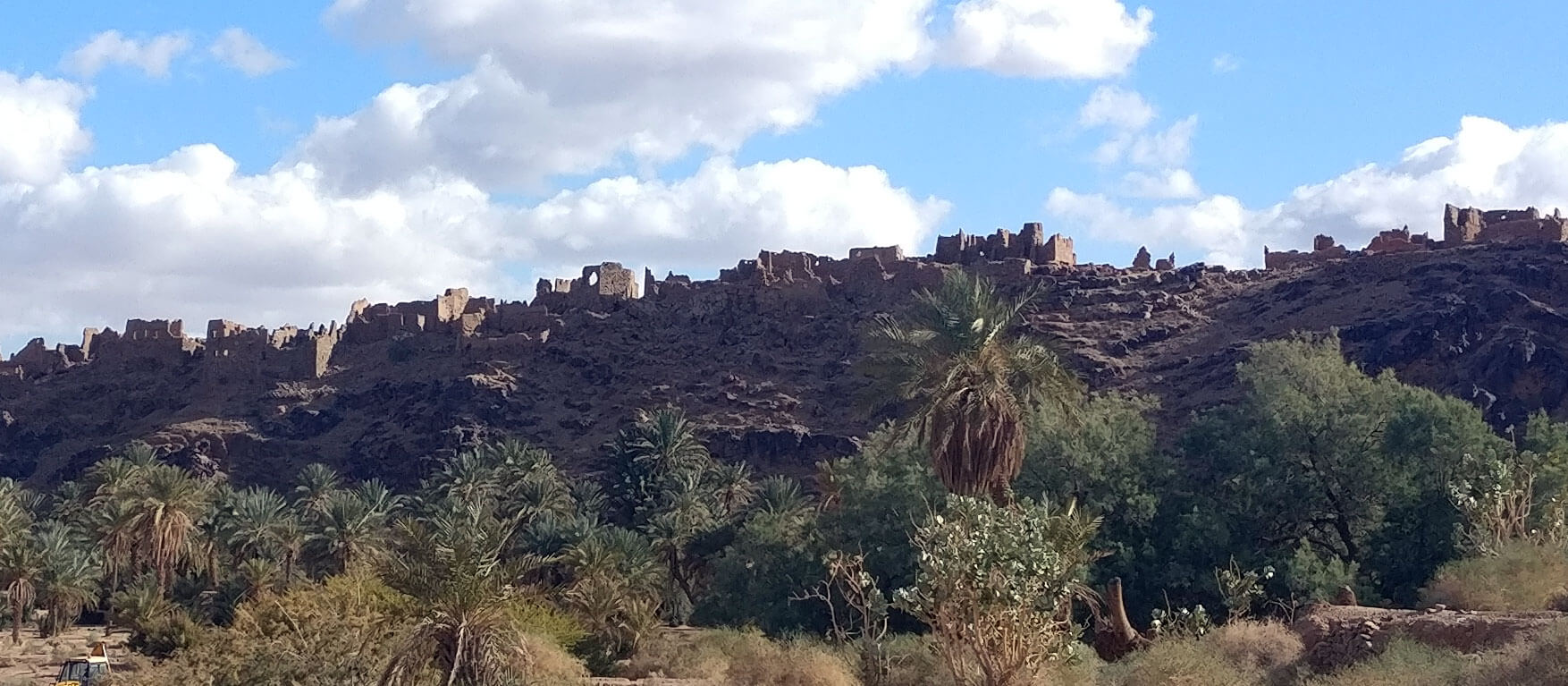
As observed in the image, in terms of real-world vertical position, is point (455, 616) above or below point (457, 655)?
above

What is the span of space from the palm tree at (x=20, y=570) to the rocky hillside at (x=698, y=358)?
25.3 m

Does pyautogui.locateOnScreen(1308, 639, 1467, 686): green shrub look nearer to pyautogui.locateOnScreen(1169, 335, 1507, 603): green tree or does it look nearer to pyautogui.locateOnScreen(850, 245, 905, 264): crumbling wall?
pyautogui.locateOnScreen(1169, 335, 1507, 603): green tree

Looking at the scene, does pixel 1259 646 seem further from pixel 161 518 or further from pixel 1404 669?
pixel 161 518

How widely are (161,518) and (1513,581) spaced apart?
3651cm

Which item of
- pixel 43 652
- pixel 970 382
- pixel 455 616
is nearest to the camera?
pixel 455 616

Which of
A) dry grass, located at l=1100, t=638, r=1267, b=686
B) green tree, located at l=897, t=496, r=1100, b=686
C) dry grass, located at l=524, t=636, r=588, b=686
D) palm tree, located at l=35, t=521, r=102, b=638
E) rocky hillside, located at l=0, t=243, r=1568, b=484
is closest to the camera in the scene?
green tree, located at l=897, t=496, r=1100, b=686

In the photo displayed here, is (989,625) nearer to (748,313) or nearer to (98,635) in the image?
(98,635)

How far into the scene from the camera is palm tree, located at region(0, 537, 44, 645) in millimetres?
48219

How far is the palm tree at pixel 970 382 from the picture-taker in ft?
83.3

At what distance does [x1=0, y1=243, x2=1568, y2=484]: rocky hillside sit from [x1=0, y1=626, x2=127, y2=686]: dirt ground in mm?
23344

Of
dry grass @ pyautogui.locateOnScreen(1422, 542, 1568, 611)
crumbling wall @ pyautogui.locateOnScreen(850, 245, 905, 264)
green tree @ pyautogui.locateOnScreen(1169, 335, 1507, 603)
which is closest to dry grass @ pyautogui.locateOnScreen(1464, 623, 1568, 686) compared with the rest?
dry grass @ pyautogui.locateOnScreen(1422, 542, 1568, 611)

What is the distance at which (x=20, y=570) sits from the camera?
48.5 meters

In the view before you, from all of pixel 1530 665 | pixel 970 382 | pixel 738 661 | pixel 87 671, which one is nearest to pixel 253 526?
pixel 87 671

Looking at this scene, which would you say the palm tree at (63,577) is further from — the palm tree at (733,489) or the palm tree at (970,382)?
the palm tree at (970,382)
